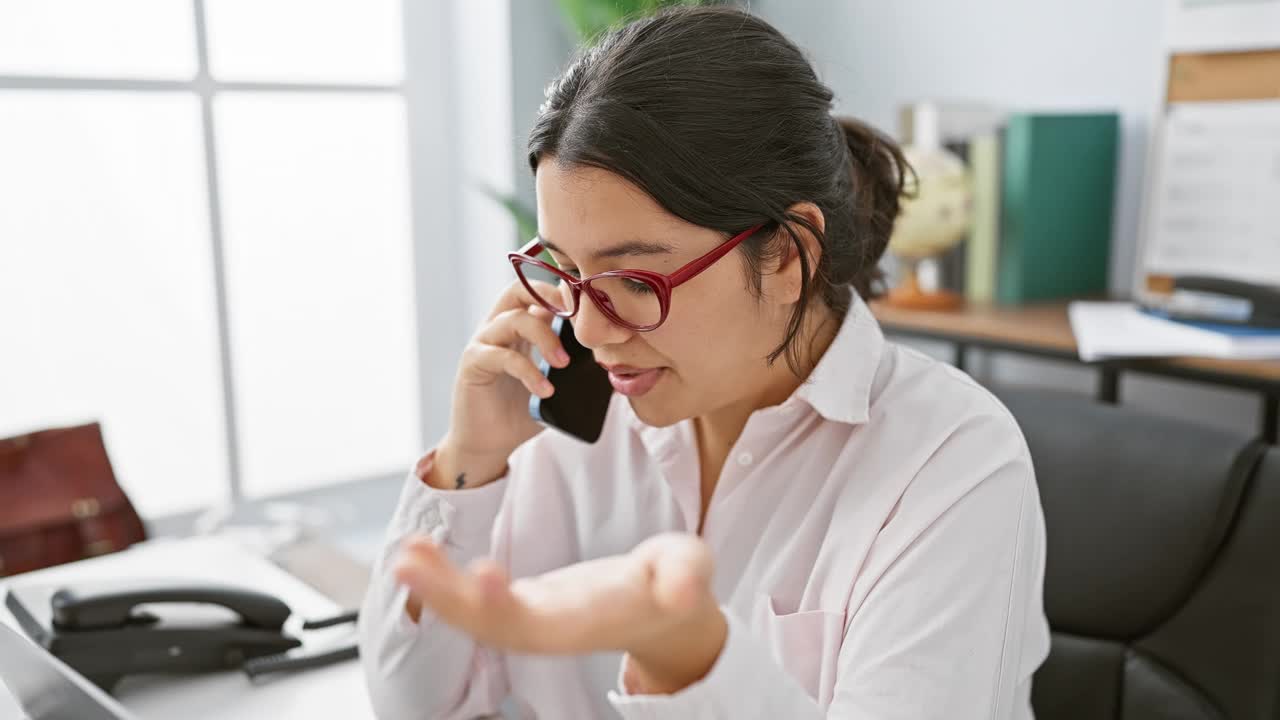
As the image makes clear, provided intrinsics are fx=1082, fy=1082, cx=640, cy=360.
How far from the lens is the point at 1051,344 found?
1.69 metres

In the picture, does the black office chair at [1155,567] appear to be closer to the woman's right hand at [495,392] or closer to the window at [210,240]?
the woman's right hand at [495,392]

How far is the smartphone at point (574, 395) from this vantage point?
104 cm

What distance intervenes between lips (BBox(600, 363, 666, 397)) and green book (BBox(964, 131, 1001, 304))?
1277mm

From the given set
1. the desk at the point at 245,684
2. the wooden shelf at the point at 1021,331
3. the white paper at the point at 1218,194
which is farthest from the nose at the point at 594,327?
the white paper at the point at 1218,194

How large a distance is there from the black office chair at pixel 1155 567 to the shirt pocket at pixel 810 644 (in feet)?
0.80

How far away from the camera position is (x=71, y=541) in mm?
1452

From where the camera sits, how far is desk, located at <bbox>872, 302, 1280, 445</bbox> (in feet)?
4.90

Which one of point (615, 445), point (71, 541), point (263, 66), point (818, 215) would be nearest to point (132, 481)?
point (263, 66)

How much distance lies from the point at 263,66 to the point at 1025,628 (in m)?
2.40

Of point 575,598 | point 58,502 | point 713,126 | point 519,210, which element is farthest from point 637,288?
point 519,210

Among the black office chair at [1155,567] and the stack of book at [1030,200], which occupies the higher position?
the stack of book at [1030,200]

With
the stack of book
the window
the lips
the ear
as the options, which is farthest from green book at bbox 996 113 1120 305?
the window

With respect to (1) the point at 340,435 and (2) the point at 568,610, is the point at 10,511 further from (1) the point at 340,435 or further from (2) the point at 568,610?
(1) the point at 340,435

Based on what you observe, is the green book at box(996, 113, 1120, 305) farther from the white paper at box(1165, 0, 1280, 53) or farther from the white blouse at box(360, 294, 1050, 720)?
the white blouse at box(360, 294, 1050, 720)
